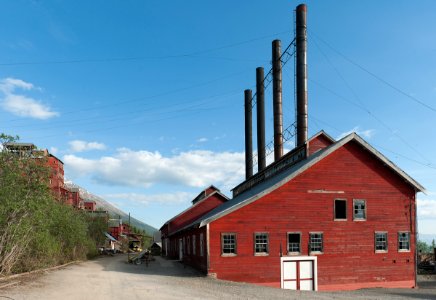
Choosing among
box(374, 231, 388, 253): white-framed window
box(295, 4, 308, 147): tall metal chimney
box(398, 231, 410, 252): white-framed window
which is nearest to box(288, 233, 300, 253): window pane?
box(374, 231, 388, 253): white-framed window

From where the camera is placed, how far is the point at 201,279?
2397 centimetres

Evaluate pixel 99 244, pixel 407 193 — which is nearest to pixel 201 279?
pixel 407 193

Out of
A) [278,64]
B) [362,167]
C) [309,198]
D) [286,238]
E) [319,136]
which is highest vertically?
[278,64]

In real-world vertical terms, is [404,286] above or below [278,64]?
below

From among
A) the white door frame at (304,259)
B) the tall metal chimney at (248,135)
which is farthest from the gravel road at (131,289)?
the tall metal chimney at (248,135)

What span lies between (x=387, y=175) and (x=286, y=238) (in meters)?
8.06

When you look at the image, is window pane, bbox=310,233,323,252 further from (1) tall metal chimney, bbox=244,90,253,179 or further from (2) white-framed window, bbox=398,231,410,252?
(1) tall metal chimney, bbox=244,90,253,179

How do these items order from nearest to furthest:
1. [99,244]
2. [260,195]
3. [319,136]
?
[260,195] < [319,136] < [99,244]

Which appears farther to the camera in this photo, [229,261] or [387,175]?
[387,175]

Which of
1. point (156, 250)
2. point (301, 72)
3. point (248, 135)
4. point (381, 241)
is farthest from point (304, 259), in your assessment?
point (156, 250)

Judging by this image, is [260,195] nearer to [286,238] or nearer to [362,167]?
[286,238]

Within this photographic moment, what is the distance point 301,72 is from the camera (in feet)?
119

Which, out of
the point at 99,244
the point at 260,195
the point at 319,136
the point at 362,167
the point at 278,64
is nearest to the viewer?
the point at 260,195

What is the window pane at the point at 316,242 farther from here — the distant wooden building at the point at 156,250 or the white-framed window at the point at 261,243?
the distant wooden building at the point at 156,250
